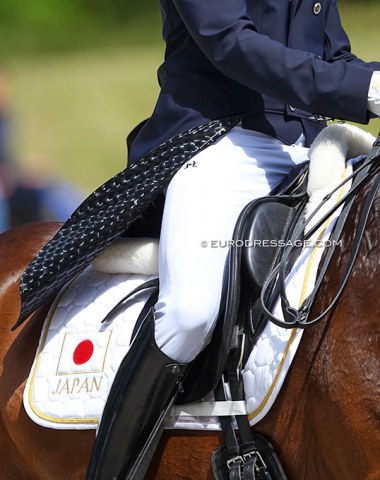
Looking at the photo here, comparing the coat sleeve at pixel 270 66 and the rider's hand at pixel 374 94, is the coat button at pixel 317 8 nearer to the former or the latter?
the coat sleeve at pixel 270 66

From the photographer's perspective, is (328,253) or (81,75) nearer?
(328,253)

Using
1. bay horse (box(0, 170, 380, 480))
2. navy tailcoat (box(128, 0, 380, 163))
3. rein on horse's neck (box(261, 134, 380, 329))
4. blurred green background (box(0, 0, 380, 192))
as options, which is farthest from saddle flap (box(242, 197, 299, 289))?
blurred green background (box(0, 0, 380, 192))

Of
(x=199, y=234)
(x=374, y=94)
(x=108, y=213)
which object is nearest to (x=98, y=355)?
(x=108, y=213)

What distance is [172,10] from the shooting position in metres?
2.71

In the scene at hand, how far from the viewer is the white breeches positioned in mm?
2479

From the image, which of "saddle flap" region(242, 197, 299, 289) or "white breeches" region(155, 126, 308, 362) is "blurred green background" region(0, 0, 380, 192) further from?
"saddle flap" region(242, 197, 299, 289)

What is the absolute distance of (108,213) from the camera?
2762mm

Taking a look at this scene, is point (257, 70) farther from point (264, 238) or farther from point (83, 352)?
point (83, 352)

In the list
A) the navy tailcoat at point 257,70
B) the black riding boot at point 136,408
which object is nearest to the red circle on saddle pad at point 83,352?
the black riding boot at point 136,408

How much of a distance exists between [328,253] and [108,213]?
2.34 feet

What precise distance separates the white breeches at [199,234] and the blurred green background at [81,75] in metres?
7.83

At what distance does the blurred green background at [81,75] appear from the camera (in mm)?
11031

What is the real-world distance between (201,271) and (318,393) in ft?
1.45

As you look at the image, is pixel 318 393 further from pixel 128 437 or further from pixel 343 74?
pixel 343 74
